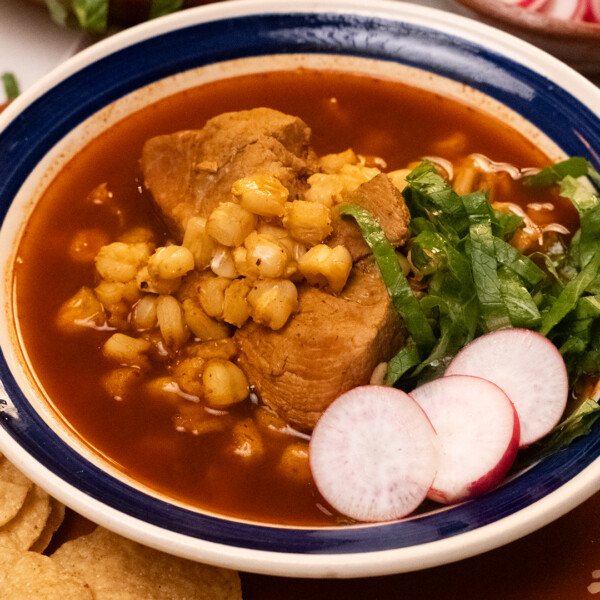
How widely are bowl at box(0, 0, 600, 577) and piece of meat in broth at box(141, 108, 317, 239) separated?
1.60 ft

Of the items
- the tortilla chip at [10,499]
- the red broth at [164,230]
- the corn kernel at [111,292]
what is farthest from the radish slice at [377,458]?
the corn kernel at [111,292]

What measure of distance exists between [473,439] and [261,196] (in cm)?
119

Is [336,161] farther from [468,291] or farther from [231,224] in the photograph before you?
[468,291]

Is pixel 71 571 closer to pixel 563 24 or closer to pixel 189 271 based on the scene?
pixel 189 271

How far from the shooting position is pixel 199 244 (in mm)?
2898

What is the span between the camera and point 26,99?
10.7 feet

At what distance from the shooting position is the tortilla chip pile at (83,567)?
230cm

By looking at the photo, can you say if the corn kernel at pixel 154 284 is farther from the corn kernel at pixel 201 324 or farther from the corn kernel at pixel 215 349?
the corn kernel at pixel 215 349

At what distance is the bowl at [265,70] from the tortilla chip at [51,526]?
0.79 ft

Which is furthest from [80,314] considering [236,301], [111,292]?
[236,301]

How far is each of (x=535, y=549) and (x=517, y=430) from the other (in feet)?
1.67

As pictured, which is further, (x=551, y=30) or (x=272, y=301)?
(x=551, y=30)

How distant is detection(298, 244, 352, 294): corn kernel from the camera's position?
2695 mm

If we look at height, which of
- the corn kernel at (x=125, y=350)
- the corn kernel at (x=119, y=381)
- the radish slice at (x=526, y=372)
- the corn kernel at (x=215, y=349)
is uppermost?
the radish slice at (x=526, y=372)
